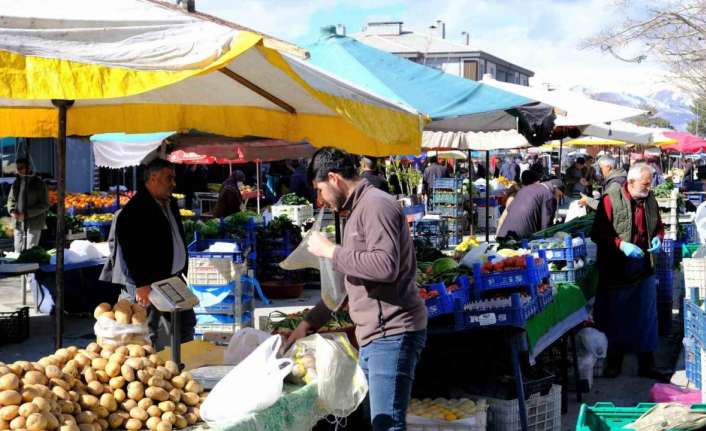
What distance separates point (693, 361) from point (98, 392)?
15.5 feet

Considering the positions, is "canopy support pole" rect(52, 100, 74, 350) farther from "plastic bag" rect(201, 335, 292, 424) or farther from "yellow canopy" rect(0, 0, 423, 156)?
"plastic bag" rect(201, 335, 292, 424)

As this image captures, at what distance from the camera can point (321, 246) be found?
4.05 metres

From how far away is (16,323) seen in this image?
372 inches

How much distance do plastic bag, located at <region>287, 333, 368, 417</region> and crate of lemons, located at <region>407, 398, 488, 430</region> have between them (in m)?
1.34

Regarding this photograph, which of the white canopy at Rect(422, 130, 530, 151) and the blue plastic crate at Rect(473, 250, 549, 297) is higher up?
the white canopy at Rect(422, 130, 530, 151)

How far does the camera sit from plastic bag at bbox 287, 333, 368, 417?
434 centimetres

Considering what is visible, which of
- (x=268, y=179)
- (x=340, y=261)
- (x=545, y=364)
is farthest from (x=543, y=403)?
(x=268, y=179)

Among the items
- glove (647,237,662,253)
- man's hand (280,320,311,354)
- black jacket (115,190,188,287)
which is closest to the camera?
man's hand (280,320,311,354)

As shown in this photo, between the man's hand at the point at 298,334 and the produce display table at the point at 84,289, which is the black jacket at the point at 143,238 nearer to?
the man's hand at the point at 298,334

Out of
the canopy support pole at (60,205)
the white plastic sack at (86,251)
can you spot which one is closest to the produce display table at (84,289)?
the white plastic sack at (86,251)

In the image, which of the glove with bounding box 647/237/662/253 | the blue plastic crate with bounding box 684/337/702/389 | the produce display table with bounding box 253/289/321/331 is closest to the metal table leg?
the blue plastic crate with bounding box 684/337/702/389

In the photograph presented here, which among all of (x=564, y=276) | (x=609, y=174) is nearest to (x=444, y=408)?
(x=564, y=276)

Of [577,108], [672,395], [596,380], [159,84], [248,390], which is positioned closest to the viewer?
[159,84]

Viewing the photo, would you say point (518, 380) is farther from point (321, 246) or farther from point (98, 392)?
point (98, 392)
